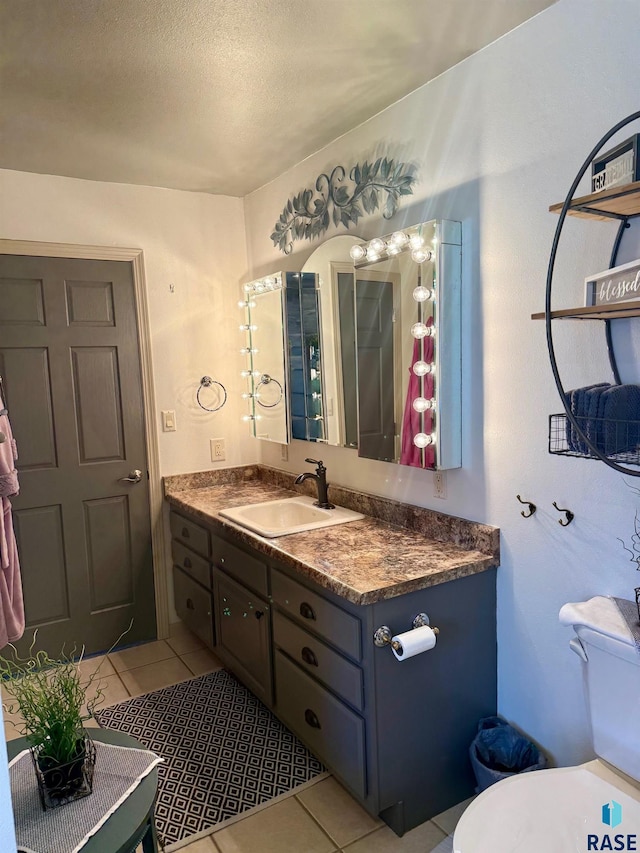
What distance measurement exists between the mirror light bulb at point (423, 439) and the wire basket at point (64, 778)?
1.32 m

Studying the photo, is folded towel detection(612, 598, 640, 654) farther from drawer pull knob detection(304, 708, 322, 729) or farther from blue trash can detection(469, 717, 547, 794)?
drawer pull knob detection(304, 708, 322, 729)

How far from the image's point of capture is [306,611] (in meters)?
2.02

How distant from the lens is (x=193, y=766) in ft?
7.25

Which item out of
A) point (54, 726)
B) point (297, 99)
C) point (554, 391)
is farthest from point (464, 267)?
point (54, 726)

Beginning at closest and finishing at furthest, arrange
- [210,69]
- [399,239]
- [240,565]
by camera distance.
→ 1. [210,69]
2. [399,239]
3. [240,565]

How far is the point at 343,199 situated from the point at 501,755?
2.17 metres

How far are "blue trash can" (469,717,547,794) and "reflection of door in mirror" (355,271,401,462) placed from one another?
988 millimetres

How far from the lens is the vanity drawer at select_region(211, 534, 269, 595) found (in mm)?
2309

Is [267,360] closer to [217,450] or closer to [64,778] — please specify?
[217,450]

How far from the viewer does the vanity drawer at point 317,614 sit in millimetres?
1795

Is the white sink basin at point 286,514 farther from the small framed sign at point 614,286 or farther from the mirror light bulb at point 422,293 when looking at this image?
the small framed sign at point 614,286

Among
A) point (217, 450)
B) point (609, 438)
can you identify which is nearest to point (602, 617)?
point (609, 438)

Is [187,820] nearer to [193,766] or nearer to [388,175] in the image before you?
[193,766]

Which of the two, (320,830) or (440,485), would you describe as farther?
(440,485)
